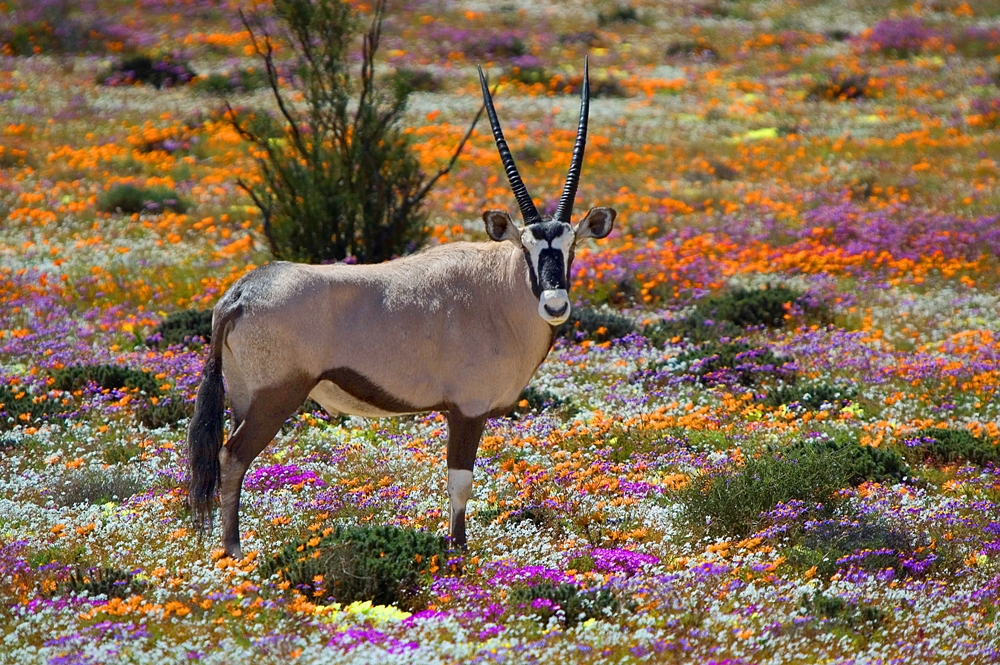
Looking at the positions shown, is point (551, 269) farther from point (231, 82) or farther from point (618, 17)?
point (618, 17)

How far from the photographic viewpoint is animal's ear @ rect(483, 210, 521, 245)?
27.0 ft

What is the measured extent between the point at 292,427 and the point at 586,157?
17357 millimetres

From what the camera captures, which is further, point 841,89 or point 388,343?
point 841,89

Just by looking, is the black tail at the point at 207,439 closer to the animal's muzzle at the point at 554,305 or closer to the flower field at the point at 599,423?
the flower field at the point at 599,423

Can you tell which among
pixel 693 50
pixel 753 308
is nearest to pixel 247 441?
pixel 753 308

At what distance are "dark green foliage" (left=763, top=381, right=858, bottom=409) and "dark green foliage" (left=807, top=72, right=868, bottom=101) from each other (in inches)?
1001

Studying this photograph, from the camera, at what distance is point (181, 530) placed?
8336 millimetres

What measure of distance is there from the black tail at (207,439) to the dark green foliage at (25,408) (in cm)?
378

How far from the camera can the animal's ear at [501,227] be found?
8219 millimetres

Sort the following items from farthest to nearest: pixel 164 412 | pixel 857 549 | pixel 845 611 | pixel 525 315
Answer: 1. pixel 164 412
2. pixel 525 315
3. pixel 857 549
4. pixel 845 611

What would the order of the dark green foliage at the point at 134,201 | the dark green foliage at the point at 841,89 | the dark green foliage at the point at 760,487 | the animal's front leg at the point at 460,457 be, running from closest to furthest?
the animal's front leg at the point at 460,457 < the dark green foliage at the point at 760,487 < the dark green foliage at the point at 134,201 < the dark green foliage at the point at 841,89

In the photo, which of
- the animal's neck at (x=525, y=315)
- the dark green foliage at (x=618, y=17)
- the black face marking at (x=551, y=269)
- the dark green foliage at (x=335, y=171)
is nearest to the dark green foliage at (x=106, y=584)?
the animal's neck at (x=525, y=315)

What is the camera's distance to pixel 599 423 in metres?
11.3

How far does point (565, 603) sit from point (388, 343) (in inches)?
90.4
